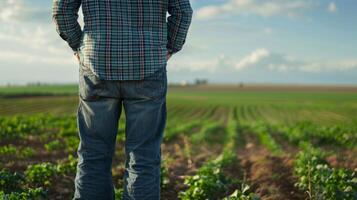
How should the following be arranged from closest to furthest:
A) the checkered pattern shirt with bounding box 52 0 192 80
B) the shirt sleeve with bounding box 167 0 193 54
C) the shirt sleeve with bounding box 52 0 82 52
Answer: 1. the checkered pattern shirt with bounding box 52 0 192 80
2. the shirt sleeve with bounding box 52 0 82 52
3. the shirt sleeve with bounding box 167 0 193 54

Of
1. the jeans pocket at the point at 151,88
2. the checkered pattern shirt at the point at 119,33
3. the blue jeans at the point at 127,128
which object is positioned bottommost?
the blue jeans at the point at 127,128

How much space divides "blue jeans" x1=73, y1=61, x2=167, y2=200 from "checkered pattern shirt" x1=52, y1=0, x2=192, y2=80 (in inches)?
4.0

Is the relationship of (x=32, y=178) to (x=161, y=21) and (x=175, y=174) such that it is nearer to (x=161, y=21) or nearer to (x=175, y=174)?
→ (x=175, y=174)

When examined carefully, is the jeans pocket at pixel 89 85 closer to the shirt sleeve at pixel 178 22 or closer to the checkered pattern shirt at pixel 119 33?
the checkered pattern shirt at pixel 119 33

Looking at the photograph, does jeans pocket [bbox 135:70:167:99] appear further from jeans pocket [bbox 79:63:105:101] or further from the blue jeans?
jeans pocket [bbox 79:63:105:101]

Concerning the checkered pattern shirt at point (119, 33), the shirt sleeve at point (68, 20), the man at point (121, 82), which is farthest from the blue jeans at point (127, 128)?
the shirt sleeve at point (68, 20)

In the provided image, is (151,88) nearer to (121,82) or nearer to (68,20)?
(121,82)

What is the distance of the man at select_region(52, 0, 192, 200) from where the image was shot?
3.68m

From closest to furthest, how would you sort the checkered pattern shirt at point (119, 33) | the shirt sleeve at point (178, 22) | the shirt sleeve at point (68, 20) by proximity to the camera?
the checkered pattern shirt at point (119, 33), the shirt sleeve at point (68, 20), the shirt sleeve at point (178, 22)

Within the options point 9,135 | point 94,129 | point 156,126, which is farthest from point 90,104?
point 9,135

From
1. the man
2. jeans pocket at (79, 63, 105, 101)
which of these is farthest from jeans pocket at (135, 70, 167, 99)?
jeans pocket at (79, 63, 105, 101)

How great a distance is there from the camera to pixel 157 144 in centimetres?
385

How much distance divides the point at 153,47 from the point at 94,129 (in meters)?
0.79

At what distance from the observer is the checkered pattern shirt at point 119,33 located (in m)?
3.67
